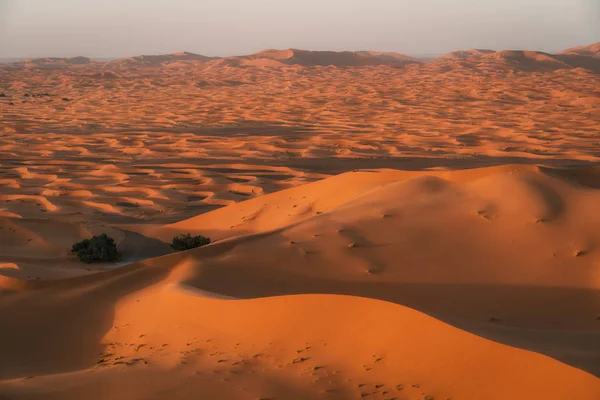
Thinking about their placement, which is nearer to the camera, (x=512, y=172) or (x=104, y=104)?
(x=512, y=172)

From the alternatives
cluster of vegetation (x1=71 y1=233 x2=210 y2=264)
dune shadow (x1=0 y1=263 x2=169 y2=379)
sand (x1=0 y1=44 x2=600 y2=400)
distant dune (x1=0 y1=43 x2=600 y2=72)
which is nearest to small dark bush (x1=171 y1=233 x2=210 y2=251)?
cluster of vegetation (x1=71 y1=233 x2=210 y2=264)

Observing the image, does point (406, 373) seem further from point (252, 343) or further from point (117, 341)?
point (117, 341)

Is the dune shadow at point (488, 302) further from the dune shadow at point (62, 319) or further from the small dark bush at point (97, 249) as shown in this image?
the small dark bush at point (97, 249)

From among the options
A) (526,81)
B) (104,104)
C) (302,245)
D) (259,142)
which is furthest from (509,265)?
(526,81)

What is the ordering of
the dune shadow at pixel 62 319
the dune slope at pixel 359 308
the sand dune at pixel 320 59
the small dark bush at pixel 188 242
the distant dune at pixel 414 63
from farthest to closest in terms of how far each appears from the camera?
the sand dune at pixel 320 59
the distant dune at pixel 414 63
the small dark bush at pixel 188 242
the dune shadow at pixel 62 319
the dune slope at pixel 359 308

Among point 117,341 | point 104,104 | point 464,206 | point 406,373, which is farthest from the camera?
point 104,104

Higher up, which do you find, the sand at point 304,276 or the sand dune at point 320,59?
the sand dune at point 320,59

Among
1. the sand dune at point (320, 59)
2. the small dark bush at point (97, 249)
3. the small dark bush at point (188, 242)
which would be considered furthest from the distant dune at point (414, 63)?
the small dark bush at point (97, 249)

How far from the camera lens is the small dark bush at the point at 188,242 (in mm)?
7602

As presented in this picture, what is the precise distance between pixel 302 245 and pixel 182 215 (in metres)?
3.75

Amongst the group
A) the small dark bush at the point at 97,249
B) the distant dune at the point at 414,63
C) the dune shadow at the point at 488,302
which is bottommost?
the small dark bush at the point at 97,249

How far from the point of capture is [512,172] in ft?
25.0

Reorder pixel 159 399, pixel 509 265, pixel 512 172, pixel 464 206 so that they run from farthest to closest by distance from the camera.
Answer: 1. pixel 512 172
2. pixel 464 206
3. pixel 509 265
4. pixel 159 399

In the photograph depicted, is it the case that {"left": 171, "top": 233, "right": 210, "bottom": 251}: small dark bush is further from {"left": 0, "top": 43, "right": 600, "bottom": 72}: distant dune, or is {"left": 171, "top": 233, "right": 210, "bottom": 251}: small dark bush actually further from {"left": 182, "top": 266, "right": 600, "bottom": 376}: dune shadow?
{"left": 0, "top": 43, "right": 600, "bottom": 72}: distant dune
